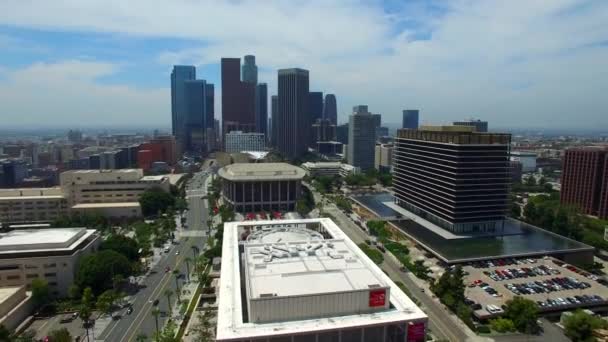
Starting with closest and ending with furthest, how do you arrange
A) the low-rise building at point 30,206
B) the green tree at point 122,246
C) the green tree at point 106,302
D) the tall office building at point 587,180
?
1. the green tree at point 106,302
2. the green tree at point 122,246
3. the low-rise building at point 30,206
4. the tall office building at point 587,180

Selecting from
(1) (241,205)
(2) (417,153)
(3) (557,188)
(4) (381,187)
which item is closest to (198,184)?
(1) (241,205)

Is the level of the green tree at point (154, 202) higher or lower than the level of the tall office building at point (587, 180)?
lower

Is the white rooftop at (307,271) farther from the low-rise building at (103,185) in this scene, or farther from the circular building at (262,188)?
the low-rise building at (103,185)

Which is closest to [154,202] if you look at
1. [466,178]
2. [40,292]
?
[40,292]

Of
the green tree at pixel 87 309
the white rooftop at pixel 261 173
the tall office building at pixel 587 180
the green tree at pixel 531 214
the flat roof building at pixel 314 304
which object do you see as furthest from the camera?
the white rooftop at pixel 261 173

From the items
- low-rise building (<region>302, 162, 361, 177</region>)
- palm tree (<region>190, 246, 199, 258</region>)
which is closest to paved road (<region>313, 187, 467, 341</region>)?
palm tree (<region>190, 246, 199, 258</region>)

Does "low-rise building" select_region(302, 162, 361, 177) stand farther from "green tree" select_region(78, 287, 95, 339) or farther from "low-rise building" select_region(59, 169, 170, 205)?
"green tree" select_region(78, 287, 95, 339)

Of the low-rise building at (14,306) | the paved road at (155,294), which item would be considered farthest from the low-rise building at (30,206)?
the low-rise building at (14,306)
